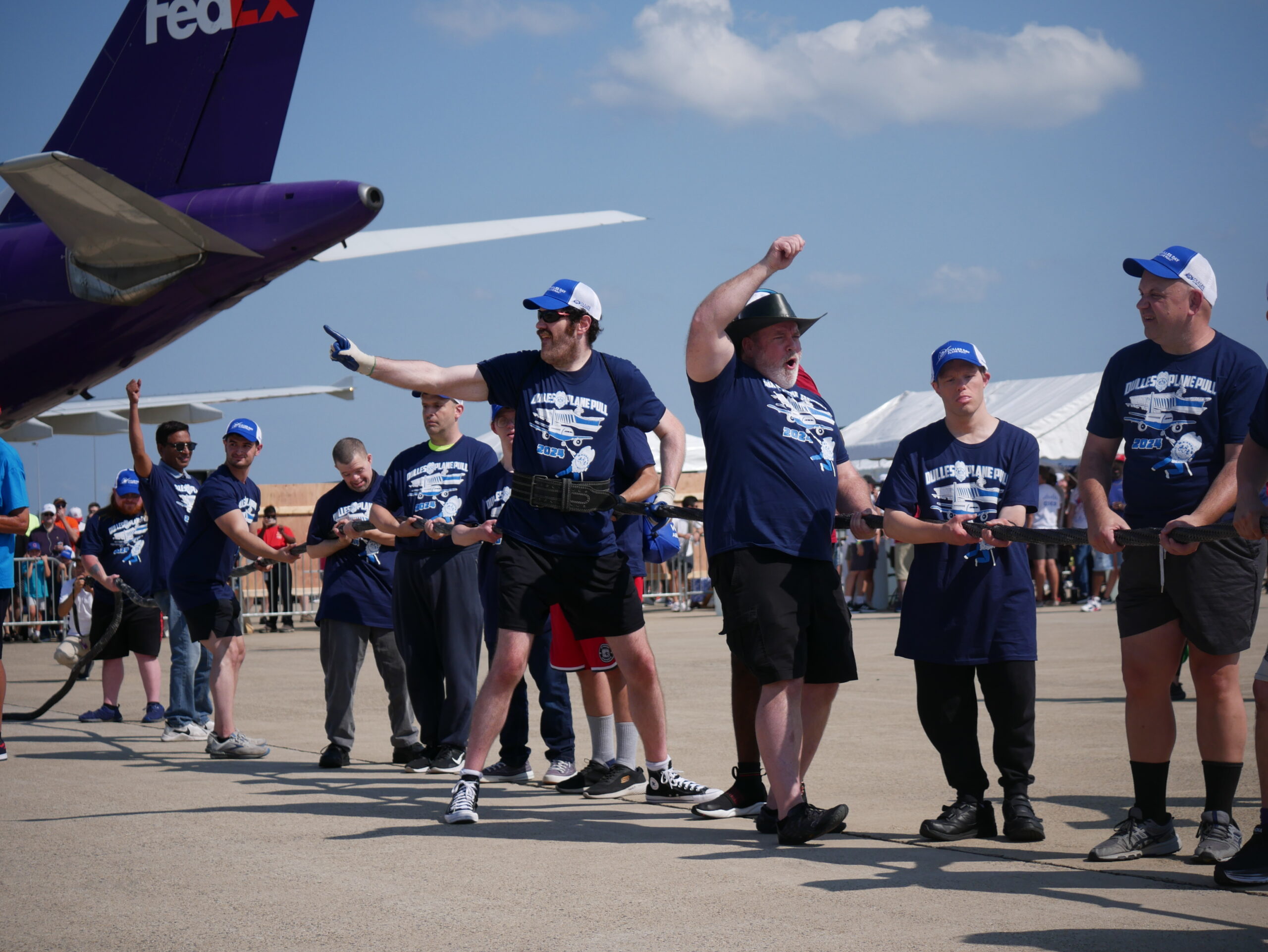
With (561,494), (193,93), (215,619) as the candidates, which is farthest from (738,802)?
(193,93)

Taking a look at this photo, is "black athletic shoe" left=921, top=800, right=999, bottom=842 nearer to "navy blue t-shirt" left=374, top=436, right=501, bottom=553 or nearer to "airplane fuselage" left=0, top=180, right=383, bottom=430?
"navy blue t-shirt" left=374, top=436, right=501, bottom=553

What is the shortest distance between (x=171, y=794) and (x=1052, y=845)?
3963 mm

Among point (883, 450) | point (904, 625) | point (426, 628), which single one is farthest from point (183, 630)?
point (883, 450)

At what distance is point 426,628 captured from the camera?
7.01 m

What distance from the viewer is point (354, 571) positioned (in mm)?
7371

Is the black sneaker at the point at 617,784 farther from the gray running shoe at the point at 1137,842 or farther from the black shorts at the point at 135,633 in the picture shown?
the black shorts at the point at 135,633

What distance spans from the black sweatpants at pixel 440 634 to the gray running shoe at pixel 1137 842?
355cm

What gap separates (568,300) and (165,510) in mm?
4727

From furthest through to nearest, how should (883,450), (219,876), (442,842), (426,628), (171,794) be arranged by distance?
(883,450) < (426,628) < (171,794) < (442,842) < (219,876)

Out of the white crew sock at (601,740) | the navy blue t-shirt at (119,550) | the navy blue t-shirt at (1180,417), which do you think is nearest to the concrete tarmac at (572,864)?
the white crew sock at (601,740)

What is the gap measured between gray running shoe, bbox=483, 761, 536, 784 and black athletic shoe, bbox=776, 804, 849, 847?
2.25 m

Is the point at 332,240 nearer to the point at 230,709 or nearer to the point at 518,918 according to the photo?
the point at 230,709

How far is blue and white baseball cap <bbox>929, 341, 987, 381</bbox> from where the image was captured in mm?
4770

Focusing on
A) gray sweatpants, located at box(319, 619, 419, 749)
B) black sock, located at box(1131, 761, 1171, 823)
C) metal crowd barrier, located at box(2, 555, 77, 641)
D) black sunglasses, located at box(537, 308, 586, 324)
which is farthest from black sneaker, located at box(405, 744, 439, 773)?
metal crowd barrier, located at box(2, 555, 77, 641)
